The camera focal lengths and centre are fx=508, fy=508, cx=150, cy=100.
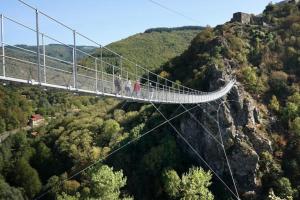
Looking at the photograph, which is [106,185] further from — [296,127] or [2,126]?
[2,126]

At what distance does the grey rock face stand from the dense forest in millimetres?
870

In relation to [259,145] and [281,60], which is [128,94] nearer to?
[259,145]

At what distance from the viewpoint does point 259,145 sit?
129 feet

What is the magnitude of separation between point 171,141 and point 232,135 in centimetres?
516

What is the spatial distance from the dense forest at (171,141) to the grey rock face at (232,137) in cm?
87

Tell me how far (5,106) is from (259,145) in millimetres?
42993

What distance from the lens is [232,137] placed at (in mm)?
39031

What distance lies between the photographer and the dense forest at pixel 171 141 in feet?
125

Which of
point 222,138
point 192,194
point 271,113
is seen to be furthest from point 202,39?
point 192,194

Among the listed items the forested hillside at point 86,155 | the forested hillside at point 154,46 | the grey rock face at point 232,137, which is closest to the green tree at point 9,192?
the forested hillside at point 86,155

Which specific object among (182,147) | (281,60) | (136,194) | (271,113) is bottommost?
(136,194)

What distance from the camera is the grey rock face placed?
1490 inches

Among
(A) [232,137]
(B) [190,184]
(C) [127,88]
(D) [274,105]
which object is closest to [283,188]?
(A) [232,137]

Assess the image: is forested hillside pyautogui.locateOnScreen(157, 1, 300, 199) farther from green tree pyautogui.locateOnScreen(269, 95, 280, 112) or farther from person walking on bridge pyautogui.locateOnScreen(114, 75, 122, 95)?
person walking on bridge pyautogui.locateOnScreen(114, 75, 122, 95)
